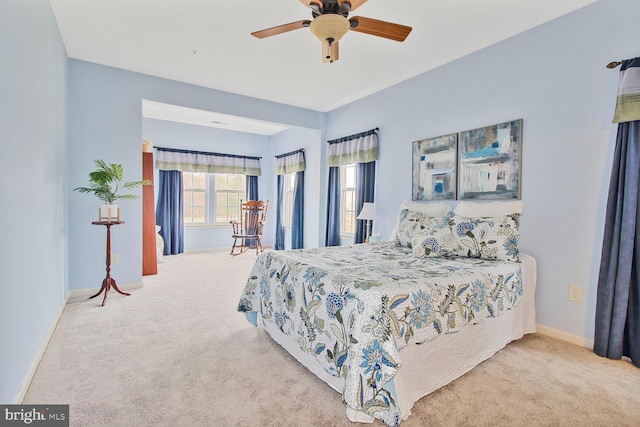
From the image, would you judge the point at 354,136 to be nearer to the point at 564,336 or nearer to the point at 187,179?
the point at 564,336

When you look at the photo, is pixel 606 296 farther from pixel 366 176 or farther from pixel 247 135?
pixel 247 135

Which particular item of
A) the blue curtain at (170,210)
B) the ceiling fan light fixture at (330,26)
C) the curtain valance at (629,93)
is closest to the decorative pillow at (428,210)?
the curtain valance at (629,93)

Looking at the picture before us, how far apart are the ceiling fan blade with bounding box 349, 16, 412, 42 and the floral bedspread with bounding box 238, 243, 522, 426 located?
1.54 meters

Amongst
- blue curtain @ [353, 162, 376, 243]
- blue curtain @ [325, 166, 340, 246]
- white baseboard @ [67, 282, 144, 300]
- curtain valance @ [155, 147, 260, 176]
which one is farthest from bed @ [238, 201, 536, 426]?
curtain valance @ [155, 147, 260, 176]

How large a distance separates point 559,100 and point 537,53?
1.53ft

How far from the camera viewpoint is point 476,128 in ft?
10.00

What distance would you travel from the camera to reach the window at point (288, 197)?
6590 mm

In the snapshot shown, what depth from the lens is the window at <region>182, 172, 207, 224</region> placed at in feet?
21.1

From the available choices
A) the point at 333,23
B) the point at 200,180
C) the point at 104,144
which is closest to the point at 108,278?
the point at 104,144

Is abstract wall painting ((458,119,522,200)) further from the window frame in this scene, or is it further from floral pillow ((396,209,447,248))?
the window frame

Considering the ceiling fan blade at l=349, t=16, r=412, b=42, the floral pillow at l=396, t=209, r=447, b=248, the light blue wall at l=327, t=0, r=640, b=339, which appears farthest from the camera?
the floral pillow at l=396, t=209, r=447, b=248

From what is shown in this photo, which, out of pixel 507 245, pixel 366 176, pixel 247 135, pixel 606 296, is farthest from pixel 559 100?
pixel 247 135


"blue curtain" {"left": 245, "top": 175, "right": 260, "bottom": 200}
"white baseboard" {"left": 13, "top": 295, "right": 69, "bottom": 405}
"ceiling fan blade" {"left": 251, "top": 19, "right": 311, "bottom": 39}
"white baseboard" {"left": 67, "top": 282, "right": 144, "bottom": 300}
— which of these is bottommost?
"white baseboard" {"left": 67, "top": 282, "right": 144, "bottom": 300}

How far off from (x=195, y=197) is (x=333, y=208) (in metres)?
3.20
